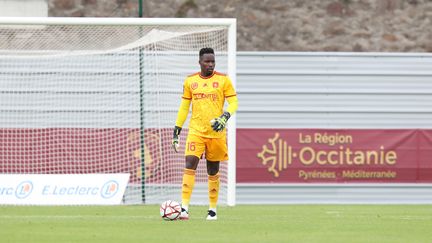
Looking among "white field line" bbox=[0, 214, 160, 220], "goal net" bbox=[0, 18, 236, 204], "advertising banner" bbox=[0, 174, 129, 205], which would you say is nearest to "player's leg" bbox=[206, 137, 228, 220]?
"white field line" bbox=[0, 214, 160, 220]

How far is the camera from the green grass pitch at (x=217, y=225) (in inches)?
433

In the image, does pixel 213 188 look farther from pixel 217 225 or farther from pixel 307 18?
pixel 307 18

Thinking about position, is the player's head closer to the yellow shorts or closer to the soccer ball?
the yellow shorts

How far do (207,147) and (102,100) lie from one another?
5.38m

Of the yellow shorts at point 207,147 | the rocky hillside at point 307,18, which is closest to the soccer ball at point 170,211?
the yellow shorts at point 207,147

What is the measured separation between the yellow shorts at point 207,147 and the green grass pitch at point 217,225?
735 millimetres

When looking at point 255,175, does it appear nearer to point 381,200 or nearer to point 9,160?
point 381,200

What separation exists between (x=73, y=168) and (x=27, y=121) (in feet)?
3.37

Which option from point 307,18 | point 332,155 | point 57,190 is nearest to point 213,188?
point 57,190

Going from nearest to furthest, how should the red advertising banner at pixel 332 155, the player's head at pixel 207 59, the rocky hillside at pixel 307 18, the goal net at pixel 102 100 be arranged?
the player's head at pixel 207 59
the goal net at pixel 102 100
the red advertising banner at pixel 332 155
the rocky hillside at pixel 307 18

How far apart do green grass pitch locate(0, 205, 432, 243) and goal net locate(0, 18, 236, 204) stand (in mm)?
1822

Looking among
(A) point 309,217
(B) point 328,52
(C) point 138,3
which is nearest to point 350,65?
(B) point 328,52

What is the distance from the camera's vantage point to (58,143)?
18703 millimetres

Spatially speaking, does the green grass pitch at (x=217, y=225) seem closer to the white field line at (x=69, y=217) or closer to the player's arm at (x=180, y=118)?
the white field line at (x=69, y=217)
